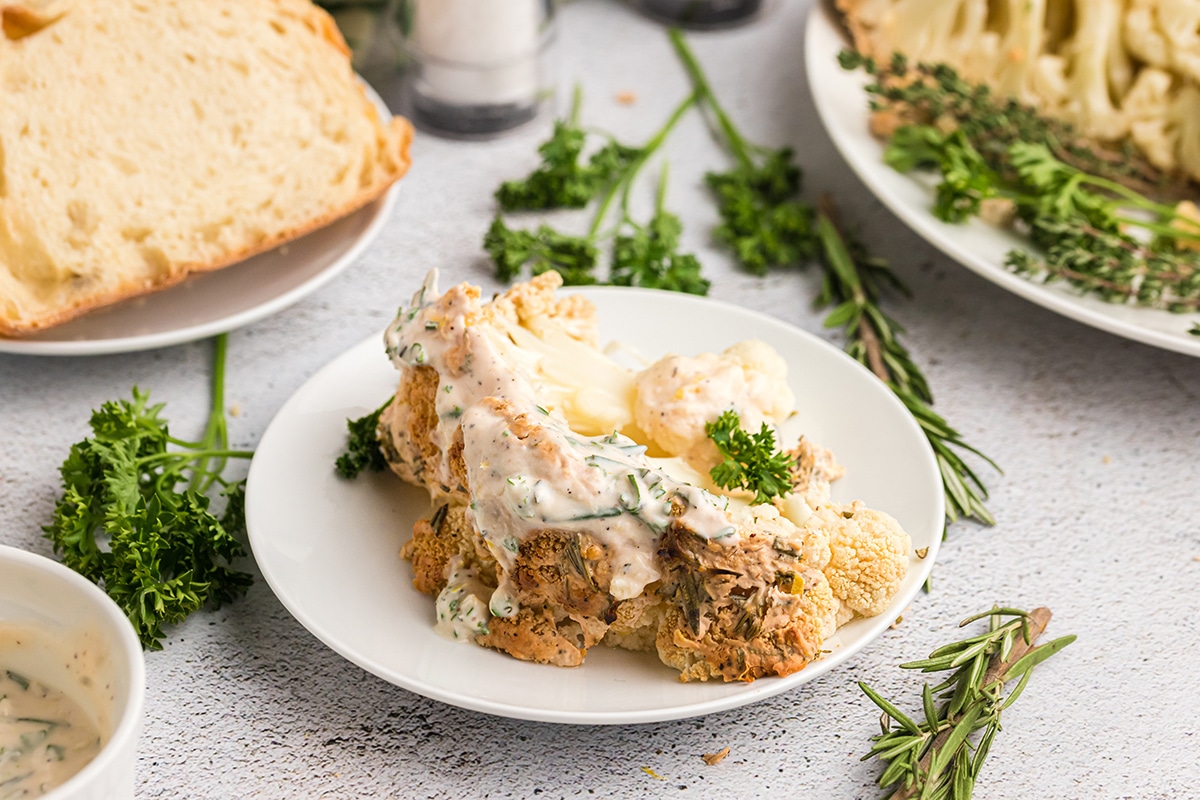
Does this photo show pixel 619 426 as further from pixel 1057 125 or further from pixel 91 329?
pixel 1057 125

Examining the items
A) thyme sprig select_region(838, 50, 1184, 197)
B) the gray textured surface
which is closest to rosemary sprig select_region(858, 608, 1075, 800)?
the gray textured surface

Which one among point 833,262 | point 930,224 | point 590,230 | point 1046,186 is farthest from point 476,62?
point 1046,186

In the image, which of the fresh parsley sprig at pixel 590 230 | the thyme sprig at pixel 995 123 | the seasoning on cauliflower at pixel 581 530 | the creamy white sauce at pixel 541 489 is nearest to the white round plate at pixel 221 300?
the fresh parsley sprig at pixel 590 230

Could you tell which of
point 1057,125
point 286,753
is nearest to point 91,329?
point 286,753

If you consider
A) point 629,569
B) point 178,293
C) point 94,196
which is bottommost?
point 178,293

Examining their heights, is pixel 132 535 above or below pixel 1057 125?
below

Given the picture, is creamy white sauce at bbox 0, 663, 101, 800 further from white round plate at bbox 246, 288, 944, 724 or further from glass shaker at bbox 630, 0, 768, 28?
glass shaker at bbox 630, 0, 768, 28
